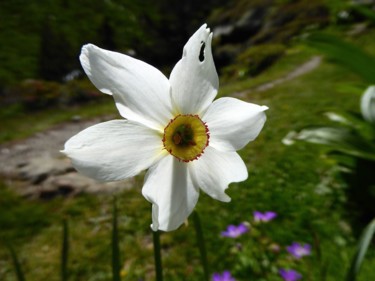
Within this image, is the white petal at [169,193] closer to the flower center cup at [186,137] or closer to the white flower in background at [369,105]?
the flower center cup at [186,137]

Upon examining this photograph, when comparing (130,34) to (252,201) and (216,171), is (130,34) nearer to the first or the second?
(252,201)

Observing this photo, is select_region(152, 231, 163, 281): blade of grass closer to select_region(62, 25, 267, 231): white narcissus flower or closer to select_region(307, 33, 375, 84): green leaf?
select_region(62, 25, 267, 231): white narcissus flower

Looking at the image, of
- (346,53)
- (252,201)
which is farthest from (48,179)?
(346,53)

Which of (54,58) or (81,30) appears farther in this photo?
(81,30)

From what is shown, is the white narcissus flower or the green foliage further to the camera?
the green foliage

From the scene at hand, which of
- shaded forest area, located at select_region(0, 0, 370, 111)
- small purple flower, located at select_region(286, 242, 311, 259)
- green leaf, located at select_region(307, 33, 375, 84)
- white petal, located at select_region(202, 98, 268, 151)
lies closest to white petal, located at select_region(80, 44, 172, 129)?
white petal, located at select_region(202, 98, 268, 151)
